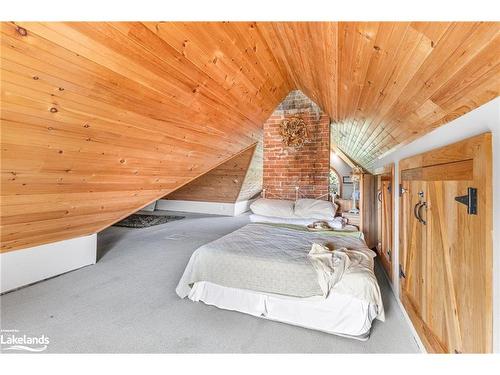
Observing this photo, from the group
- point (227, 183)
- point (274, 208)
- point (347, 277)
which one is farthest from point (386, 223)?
point (227, 183)

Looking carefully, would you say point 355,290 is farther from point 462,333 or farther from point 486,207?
point 486,207

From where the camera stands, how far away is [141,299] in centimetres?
216

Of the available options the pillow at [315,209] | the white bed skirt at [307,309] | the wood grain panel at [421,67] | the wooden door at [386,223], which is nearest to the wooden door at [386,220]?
the wooden door at [386,223]

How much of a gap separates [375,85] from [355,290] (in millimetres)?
1414

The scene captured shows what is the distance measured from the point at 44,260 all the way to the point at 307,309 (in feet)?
9.29

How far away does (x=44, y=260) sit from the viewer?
8.24 ft

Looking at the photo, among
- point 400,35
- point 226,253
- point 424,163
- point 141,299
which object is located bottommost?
point 141,299

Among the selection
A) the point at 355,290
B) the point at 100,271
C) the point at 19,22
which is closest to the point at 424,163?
the point at 355,290

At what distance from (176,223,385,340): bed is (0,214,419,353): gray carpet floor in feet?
0.30

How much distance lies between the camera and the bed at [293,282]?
1.61 m

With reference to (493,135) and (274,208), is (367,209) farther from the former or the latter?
(493,135)

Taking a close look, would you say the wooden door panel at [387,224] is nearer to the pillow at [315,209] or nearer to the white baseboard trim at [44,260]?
the pillow at [315,209]

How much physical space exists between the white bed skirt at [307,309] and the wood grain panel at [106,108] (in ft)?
4.73

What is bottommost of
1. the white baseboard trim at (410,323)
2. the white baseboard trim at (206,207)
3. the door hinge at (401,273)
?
the white baseboard trim at (410,323)
